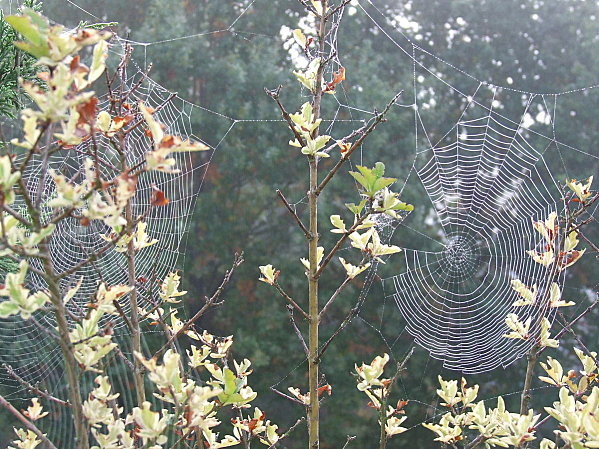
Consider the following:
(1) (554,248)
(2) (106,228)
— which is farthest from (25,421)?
(2) (106,228)

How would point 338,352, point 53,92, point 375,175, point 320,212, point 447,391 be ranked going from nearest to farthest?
point 53,92
point 375,175
point 447,391
point 320,212
point 338,352

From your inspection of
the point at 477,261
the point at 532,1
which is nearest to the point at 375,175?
the point at 477,261

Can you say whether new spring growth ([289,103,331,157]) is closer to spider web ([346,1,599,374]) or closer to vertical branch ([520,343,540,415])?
vertical branch ([520,343,540,415])

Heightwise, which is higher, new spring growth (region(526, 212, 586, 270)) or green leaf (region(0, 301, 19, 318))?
green leaf (region(0, 301, 19, 318))

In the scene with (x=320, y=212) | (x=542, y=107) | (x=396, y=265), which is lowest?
→ (x=396, y=265)

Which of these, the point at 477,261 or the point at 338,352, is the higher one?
the point at 477,261

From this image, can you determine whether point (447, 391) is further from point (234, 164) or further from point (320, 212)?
point (234, 164)

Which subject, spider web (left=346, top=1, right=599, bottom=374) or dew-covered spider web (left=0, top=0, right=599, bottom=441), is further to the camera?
dew-covered spider web (left=0, top=0, right=599, bottom=441)

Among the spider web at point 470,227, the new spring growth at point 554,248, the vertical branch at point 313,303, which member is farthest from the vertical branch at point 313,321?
the spider web at point 470,227

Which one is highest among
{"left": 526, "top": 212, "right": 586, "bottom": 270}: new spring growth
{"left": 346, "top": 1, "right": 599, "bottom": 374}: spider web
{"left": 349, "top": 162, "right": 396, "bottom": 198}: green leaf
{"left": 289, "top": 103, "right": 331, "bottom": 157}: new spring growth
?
{"left": 289, "top": 103, "right": 331, "bottom": 157}: new spring growth

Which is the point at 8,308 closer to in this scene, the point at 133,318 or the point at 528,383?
the point at 133,318

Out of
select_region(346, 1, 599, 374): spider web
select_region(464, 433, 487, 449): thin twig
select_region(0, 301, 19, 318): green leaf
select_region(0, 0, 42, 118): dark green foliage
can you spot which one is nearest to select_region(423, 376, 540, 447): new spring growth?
select_region(464, 433, 487, 449): thin twig
